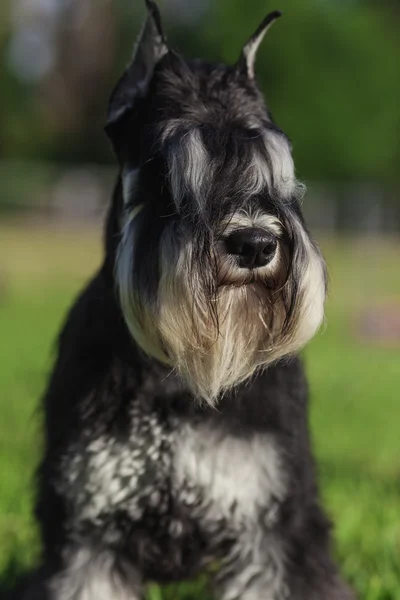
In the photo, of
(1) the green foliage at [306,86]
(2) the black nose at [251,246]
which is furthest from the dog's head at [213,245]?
(1) the green foliage at [306,86]

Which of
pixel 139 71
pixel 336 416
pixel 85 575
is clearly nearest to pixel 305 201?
pixel 139 71

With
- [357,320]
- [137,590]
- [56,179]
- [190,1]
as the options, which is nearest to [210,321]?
[137,590]

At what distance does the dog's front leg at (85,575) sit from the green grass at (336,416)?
562 mm

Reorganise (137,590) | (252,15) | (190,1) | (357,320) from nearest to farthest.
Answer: (137,590) → (357,320) → (252,15) → (190,1)

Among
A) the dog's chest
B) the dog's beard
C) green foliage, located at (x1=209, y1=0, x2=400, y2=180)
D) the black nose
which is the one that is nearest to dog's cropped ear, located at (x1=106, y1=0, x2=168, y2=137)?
the dog's beard

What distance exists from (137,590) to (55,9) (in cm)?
4174

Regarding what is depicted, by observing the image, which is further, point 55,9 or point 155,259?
point 55,9

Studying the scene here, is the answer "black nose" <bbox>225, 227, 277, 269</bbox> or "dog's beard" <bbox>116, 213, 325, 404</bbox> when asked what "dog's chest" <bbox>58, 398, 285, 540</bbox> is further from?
"black nose" <bbox>225, 227, 277, 269</bbox>

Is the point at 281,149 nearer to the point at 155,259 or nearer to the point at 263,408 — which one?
the point at 155,259

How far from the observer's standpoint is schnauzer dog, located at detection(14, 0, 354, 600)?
2.89 metres

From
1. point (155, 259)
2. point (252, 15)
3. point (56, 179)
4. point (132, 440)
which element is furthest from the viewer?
point (252, 15)

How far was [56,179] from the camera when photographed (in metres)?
28.0

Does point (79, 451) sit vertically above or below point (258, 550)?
above

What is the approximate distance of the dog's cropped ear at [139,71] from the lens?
11.0 feet
